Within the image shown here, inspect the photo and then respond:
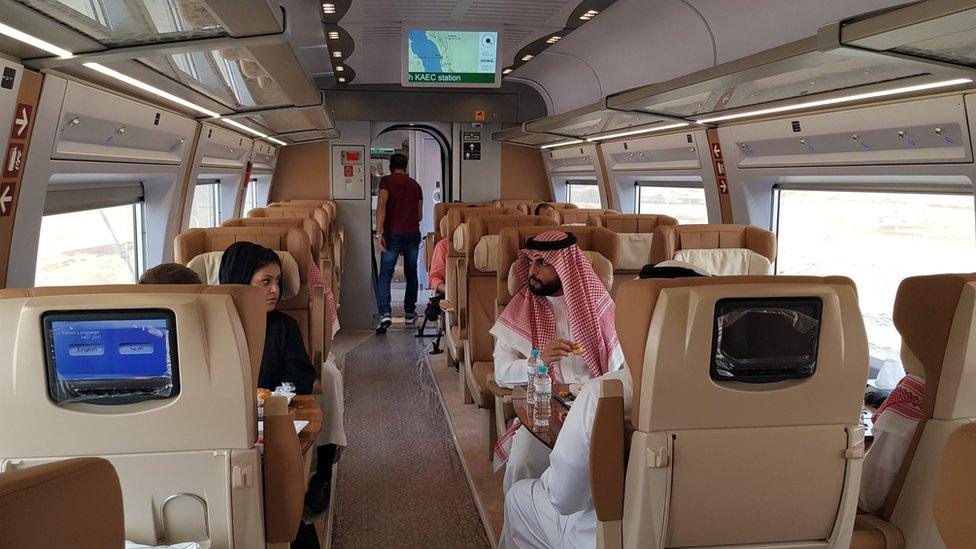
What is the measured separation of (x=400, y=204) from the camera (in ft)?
36.3

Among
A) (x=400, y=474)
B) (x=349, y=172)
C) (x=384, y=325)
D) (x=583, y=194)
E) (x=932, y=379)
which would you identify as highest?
(x=349, y=172)

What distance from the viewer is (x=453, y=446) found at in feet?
19.7

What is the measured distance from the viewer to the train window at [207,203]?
9.08m

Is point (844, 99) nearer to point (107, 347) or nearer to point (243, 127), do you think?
point (107, 347)

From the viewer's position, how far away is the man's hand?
396 cm

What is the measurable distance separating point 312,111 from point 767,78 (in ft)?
14.5

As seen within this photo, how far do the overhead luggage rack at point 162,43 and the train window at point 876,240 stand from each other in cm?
365

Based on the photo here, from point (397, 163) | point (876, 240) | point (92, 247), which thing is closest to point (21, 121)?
point (92, 247)

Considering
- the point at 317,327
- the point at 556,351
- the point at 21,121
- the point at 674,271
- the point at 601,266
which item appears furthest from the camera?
the point at 601,266

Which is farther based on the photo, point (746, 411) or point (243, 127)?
point (243, 127)

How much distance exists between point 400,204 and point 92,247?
229 inches

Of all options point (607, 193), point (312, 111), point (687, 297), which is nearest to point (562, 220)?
point (607, 193)

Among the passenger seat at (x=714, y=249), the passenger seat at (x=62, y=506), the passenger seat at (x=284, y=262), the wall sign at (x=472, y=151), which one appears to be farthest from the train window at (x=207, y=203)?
the passenger seat at (x=62, y=506)

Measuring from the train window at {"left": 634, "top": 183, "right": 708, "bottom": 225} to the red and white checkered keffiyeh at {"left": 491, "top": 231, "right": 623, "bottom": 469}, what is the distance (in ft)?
13.1
